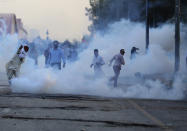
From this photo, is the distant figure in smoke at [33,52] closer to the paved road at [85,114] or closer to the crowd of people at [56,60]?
the crowd of people at [56,60]

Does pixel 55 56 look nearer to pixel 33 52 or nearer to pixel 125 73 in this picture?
pixel 33 52

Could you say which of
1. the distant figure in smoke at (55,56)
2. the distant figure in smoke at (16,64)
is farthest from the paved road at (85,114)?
the distant figure in smoke at (55,56)

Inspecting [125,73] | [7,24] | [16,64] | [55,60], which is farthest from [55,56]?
[7,24]

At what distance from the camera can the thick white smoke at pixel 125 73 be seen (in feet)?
46.2

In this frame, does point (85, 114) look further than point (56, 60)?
No

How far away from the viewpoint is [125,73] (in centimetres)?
2731

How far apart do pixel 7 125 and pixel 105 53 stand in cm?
2244

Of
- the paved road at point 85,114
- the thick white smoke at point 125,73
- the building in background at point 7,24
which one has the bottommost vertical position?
the paved road at point 85,114

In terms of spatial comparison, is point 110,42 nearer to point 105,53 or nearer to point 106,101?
point 105,53

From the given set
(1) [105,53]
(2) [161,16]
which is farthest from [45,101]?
(2) [161,16]

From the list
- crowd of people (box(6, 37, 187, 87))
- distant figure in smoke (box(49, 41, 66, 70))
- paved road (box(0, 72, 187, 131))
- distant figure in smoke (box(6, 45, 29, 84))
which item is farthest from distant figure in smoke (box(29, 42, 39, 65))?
paved road (box(0, 72, 187, 131))

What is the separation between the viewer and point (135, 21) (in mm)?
33906

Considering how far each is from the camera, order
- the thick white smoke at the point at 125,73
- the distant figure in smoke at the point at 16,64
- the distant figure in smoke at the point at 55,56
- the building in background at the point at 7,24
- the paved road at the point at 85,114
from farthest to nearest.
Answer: the building in background at the point at 7,24
the distant figure in smoke at the point at 55,56
the distant figure in smoke at the point at 16,64
the thick white smoke at the point at 125,73
the paved road at the point at 85,114

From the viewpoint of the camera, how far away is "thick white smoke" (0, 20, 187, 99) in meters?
14.1
